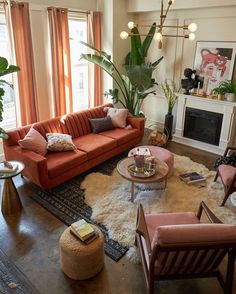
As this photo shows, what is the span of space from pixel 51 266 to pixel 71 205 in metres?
1.00

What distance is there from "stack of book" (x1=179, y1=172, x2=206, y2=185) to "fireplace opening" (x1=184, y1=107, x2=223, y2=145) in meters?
1.32

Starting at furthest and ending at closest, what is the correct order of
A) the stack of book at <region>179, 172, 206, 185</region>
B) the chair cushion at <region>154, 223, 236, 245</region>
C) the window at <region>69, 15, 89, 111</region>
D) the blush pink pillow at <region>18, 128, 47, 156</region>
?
the window at <region>69, 15, 89, 111</region> → the stack of book at <region>179, 172, 206, 185</region> → the blush pink pillow at <region>18, 128, 47, 156</region> → the chair cushion at <region>154, 223, 236, 245</region>

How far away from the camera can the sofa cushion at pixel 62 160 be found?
355 cm

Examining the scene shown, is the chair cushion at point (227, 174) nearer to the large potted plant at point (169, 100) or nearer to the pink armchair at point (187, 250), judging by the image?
the pink armchair at point (187, 250)

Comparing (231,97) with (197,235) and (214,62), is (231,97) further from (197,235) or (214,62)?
(197,235)

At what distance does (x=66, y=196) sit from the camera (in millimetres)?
3652

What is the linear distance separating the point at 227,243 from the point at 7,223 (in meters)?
2.52

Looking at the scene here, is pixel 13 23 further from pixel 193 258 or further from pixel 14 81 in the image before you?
pixel 193 258

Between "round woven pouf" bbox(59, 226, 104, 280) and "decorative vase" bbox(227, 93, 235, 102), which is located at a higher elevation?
"decorative vase" bbox(227, 93, 235, 102)

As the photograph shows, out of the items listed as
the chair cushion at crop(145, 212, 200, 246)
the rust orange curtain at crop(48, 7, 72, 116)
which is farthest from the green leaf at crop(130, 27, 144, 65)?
the chair cushion at crop(145, 212, 200, 246)

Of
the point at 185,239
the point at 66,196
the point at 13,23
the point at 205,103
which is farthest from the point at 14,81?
the point at 185,239

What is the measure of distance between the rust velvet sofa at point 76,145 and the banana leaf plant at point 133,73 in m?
0.63

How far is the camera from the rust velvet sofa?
11.5 feet

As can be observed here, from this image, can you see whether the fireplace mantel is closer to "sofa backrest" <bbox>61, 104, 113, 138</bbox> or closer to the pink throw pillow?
the pink throw pillow
